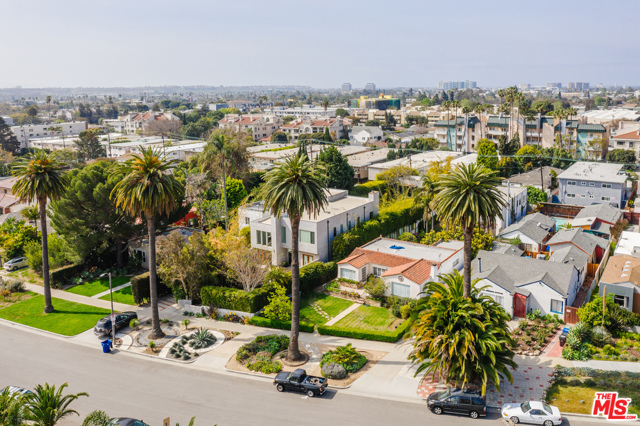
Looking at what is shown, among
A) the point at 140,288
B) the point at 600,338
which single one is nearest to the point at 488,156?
the point at 600,338

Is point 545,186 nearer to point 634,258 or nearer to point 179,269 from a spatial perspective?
point 634,258

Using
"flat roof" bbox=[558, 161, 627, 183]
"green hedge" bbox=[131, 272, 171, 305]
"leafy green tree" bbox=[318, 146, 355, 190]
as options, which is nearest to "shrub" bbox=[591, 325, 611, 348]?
"green hedge" bbox=[131, 272, 171, 305]

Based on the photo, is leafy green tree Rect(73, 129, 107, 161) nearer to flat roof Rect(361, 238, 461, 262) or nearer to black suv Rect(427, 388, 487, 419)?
flat roof Rect(361, 238, 461, 262)

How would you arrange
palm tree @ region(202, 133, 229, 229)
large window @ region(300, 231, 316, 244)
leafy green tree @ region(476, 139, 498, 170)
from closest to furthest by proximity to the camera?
large window @ region(300, 231, 316, 244) → palm tree @ region(202, 133, 229, 229) → leafy green tree @ region(476, 139, 498, 170)

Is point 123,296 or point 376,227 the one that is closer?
point 123,296

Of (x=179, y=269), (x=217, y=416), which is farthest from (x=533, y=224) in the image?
(x=217, y=416)

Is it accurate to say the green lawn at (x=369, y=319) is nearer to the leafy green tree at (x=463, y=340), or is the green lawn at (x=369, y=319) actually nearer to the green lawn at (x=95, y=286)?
the leafy green tree at (x=463, y=340)

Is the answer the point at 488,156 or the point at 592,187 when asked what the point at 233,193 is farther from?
the point at 592,187
